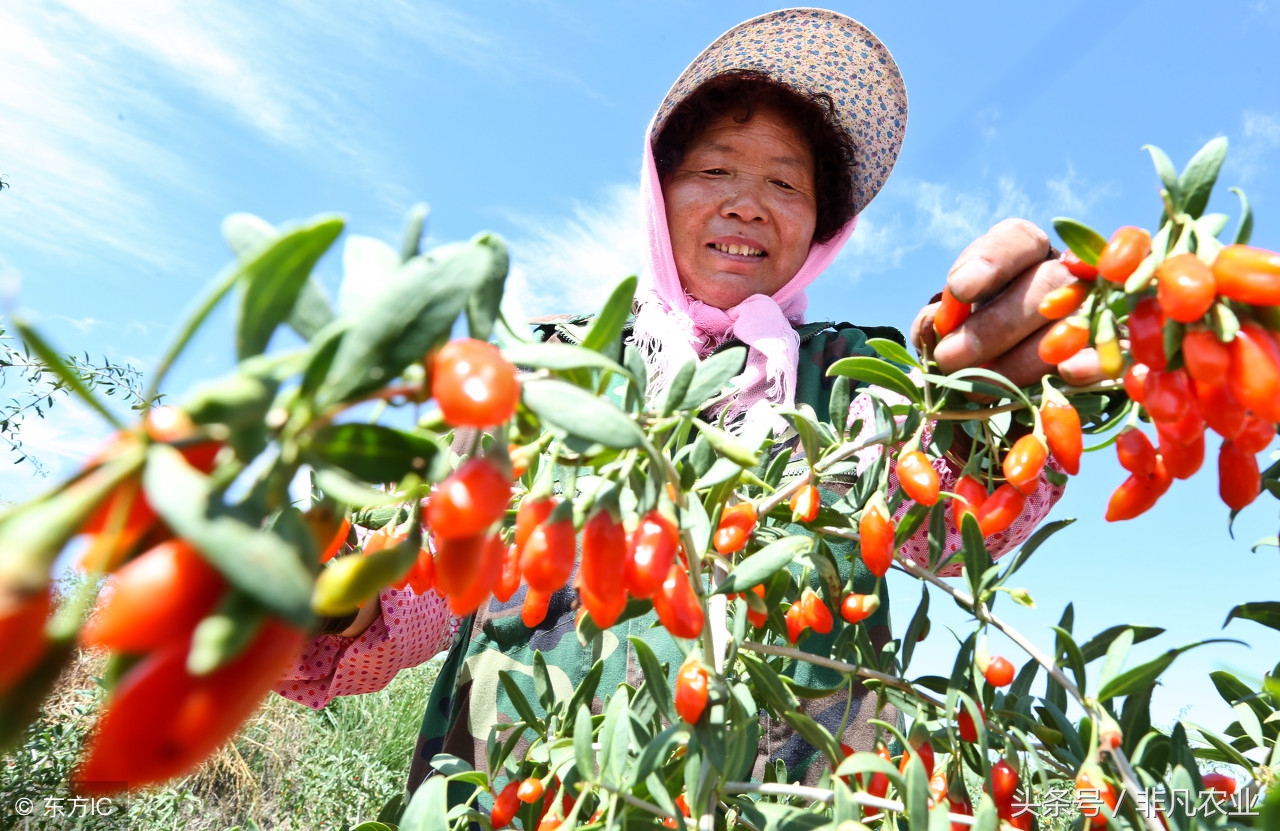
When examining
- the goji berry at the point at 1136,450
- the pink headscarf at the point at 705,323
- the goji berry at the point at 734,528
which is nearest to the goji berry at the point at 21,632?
the goji berry at the point at 734,528

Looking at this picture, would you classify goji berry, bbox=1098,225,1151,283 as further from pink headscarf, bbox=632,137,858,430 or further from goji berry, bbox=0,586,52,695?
pink headscarf, bbox=632,137,858,430

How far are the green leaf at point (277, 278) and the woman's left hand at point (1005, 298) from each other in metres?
0.86

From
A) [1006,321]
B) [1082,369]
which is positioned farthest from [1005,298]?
[1082,369]

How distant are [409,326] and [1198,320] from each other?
66cm

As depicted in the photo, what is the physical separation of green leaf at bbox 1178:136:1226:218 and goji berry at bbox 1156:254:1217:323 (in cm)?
12

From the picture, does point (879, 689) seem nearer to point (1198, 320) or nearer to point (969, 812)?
point (969, 812)

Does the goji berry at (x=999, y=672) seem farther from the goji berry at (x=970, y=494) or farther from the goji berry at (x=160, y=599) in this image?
the goji berry at (x=160, y=599)

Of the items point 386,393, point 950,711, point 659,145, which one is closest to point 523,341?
point 386,393

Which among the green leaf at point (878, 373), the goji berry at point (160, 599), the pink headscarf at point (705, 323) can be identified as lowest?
the goji berry at point (160, 599)

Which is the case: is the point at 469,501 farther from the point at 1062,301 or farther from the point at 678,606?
the point at 1062,301

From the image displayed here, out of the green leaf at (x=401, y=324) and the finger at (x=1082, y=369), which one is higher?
the finger at (x=1082, y=369)

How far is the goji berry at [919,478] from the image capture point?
3.28 feet

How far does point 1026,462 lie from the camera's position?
0.96 m

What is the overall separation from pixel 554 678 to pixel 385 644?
0.48 m
